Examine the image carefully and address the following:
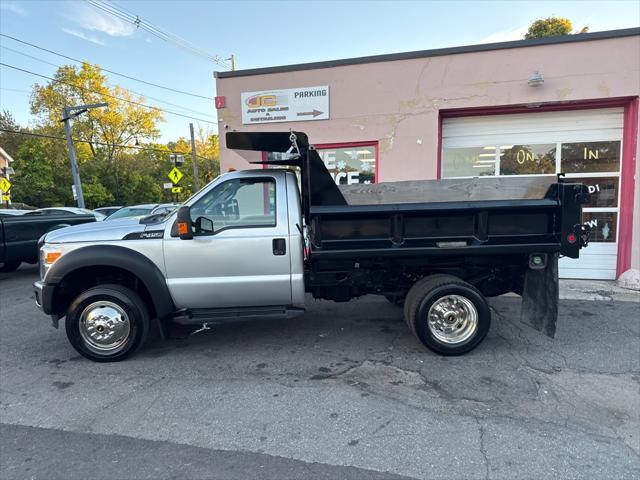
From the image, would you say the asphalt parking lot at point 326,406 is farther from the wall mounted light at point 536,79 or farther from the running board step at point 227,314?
the wall mounted light at point 536,79

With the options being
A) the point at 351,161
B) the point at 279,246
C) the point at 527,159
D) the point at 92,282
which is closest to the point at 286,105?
the point at 351,161

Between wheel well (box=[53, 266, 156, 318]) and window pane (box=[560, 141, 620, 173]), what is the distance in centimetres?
807

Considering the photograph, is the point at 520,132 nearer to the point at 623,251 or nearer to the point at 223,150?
the point at 623,251

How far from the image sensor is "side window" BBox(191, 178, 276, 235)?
4.50 m

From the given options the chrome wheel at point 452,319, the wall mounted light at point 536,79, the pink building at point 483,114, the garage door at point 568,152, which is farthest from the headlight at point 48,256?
the wall mounted light at point 536,79

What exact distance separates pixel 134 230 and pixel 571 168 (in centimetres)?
815

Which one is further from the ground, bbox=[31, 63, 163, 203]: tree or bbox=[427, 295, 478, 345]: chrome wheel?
bbox=[31, 63, 163, 203]: tree

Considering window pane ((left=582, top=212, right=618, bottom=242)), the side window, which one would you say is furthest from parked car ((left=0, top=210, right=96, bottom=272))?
window pane ((left=582, top=212, right=618, bottom=242))

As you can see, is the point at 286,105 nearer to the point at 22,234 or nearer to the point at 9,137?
the point at 22,234

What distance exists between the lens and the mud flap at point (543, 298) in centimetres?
452

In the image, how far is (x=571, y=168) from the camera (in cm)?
823

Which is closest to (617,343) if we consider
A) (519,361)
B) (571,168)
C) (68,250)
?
(519,361)

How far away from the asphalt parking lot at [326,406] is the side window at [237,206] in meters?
1.50

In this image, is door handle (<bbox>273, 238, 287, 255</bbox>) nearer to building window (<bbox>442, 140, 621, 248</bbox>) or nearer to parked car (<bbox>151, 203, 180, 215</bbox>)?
parked car (<bbox>151, 203, 180, 215</bbox>)
